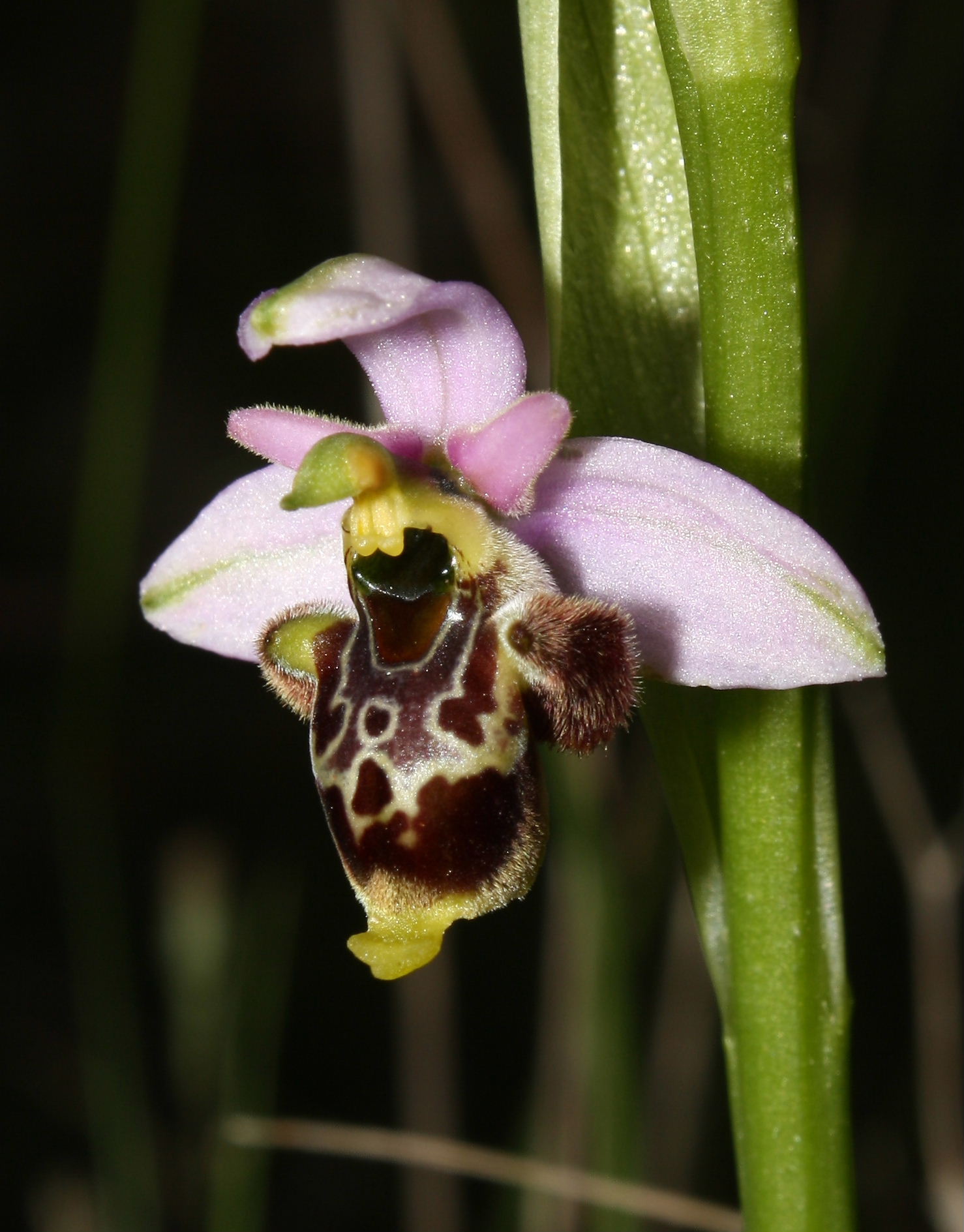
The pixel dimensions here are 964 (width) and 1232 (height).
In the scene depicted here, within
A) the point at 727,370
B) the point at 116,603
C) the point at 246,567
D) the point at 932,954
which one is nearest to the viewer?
the point at 727,370

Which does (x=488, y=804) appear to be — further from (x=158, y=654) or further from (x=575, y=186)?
(x=158, y=654)

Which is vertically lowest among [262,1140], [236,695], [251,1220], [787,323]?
[251,1220]

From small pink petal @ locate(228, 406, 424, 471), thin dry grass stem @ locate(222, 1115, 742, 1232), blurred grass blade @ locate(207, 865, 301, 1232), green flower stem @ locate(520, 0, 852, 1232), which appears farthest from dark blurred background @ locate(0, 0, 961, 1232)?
small pink petal @ locate(228, 406, 424, 471)

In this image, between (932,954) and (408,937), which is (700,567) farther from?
(932,954)

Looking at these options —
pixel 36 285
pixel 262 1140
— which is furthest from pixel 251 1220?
pixel 36 285

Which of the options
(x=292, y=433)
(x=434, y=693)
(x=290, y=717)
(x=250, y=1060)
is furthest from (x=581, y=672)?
(x=290, y=717)

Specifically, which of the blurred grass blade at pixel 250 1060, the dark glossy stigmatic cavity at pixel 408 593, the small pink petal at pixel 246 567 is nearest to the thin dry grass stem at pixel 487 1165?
the blurred grass blade at pixel 250 1060
